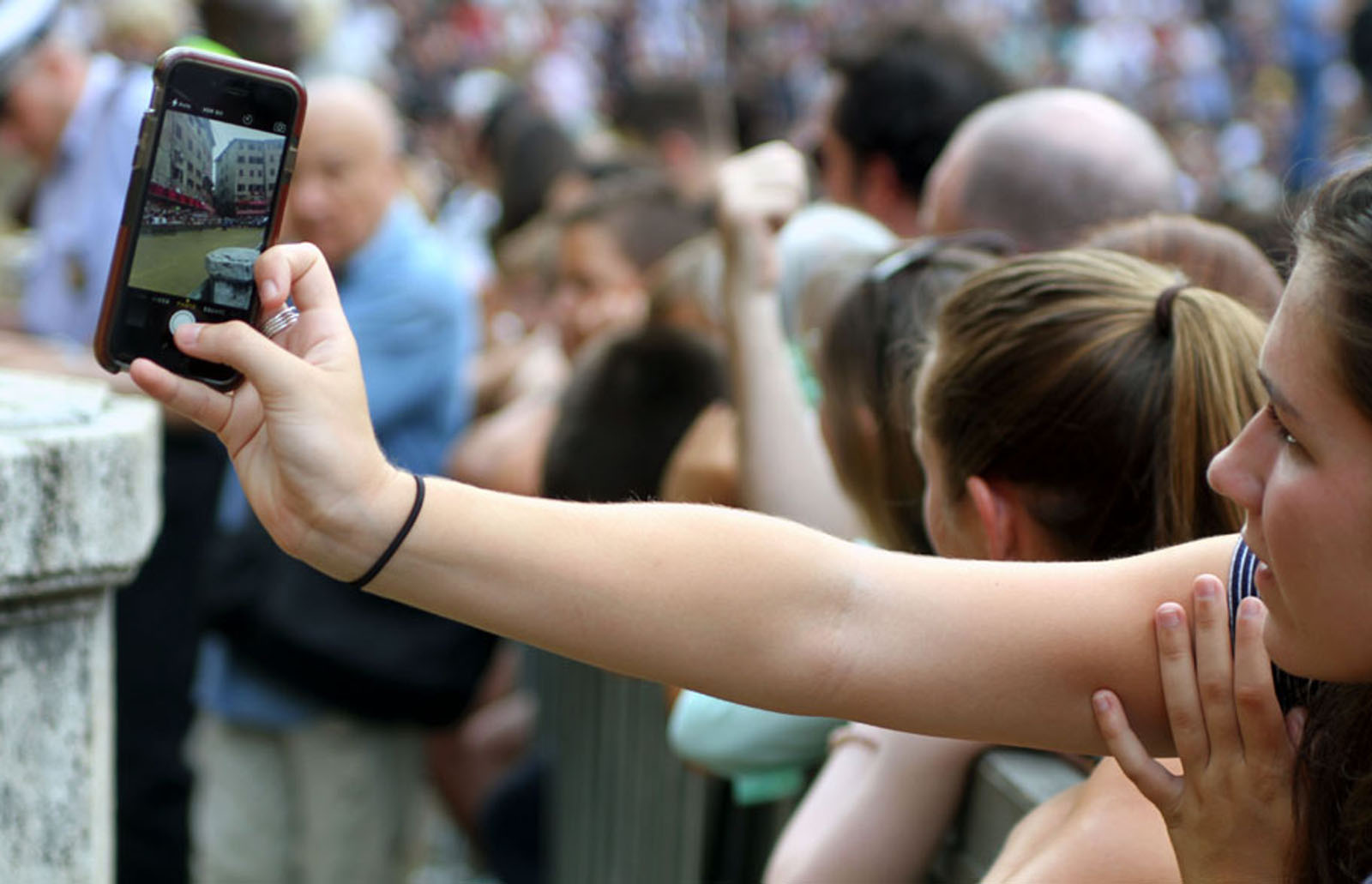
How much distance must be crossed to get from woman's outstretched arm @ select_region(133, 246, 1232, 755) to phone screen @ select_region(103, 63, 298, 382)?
0.13ft

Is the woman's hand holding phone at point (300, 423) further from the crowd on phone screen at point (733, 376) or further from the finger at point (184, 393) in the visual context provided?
the crowd on phone screen at point (733, 376)

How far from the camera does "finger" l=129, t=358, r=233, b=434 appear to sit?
1.31m

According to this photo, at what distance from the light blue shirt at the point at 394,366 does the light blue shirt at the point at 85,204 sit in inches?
22.4

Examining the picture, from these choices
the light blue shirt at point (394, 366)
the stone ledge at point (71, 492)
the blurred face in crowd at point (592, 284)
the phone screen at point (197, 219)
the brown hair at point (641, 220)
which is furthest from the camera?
the brown hair at point (641, 220)

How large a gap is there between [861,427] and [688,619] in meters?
0.99

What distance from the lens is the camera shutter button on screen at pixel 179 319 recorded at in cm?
133

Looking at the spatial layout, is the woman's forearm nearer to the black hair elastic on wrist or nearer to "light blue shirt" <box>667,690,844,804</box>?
the black hair elastic on wrist

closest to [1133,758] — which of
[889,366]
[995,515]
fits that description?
[995,515]

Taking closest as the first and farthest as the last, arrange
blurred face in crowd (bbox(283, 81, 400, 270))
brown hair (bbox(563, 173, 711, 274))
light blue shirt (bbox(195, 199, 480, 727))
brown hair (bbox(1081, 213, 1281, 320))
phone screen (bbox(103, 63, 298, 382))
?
phone screen (bbox(103, 63, 298, 382)) → brown hair (bbox(1081, 213, 1281, 320)) → light blue shirt (bbox(195, 199, 480, 727)) → blurred face in crowd (bbox(283, 81, 400, 270)) → brown hair (bbox(563, 173, 711, 274))

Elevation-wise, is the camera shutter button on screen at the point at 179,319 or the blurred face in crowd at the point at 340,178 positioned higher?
the camera shutter button on screen at the point at 179,319

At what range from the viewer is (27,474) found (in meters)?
1.64

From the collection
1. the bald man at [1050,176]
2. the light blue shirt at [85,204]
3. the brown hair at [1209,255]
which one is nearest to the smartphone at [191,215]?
the brown hair at [1209,255]

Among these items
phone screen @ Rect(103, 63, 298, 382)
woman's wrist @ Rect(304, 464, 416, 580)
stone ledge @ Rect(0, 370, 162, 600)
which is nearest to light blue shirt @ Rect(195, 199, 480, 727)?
stone ledge @ Rect(0, 370, 162, 600)

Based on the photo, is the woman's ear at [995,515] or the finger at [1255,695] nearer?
the finger at [1255,695]
